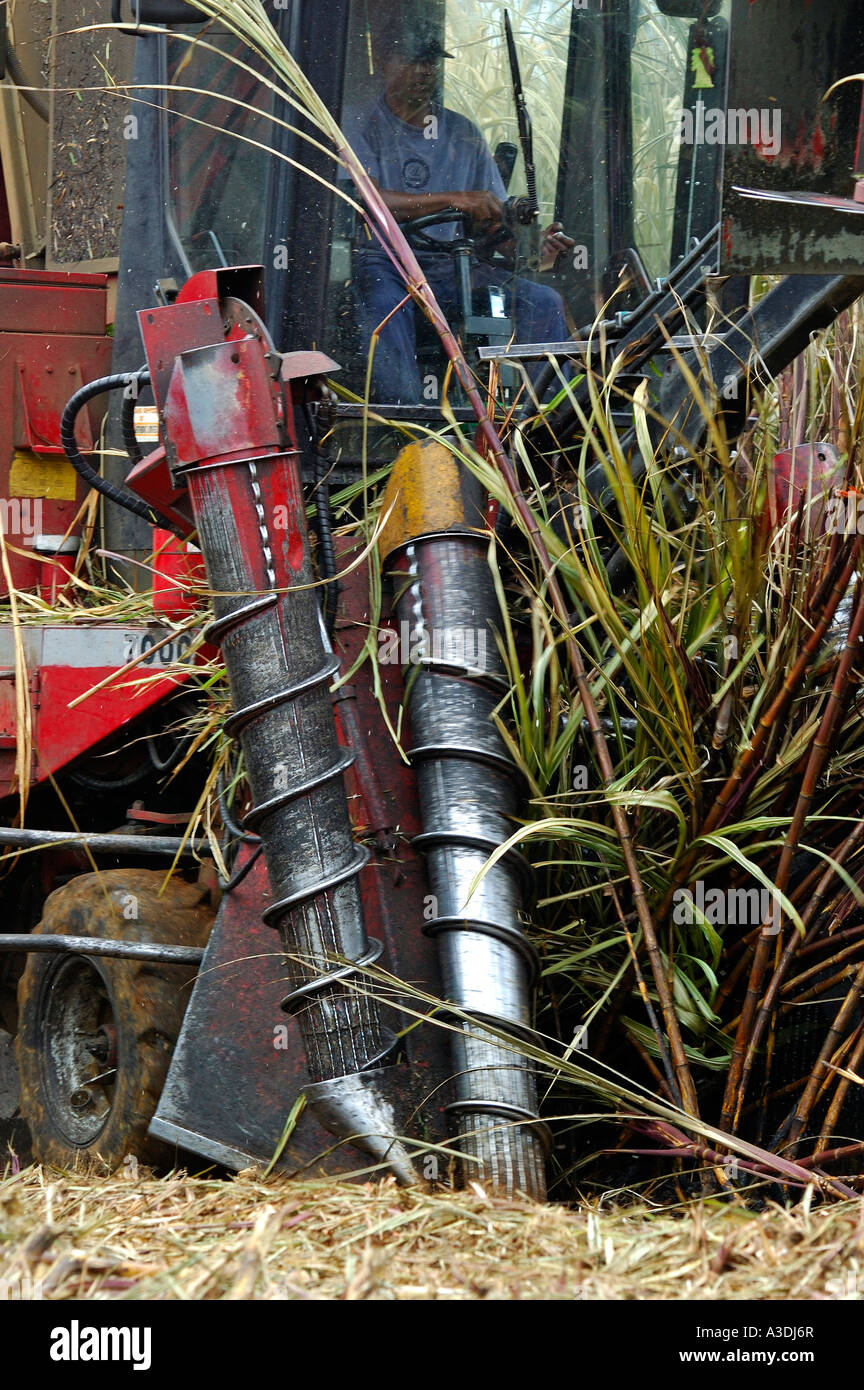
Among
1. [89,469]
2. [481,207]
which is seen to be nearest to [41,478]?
[89,469]

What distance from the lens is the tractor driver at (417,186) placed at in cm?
359

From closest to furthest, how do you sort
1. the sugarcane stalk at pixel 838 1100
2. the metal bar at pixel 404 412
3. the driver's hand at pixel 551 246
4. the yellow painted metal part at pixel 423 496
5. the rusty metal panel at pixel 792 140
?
the rusty metal panel at pixel 792 140 → the sugarcane stalk at pixel 838 1100 → the yellow painted metal part at pixel 423 496 → the metal bar at pixel 404 412 → the driver's hand at pixel 551 246

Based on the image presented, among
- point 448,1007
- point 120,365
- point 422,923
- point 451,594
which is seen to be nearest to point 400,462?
point 451,594

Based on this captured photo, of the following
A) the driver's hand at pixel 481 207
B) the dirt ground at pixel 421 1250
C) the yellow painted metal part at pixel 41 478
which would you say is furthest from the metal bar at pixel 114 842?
the driver's hand at pixel 481 207

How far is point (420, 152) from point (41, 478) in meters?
1.63

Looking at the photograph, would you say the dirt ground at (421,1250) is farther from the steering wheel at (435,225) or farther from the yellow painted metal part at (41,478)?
the yellow painted metal part at (41,478)

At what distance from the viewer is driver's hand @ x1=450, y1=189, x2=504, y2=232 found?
11.8 feet

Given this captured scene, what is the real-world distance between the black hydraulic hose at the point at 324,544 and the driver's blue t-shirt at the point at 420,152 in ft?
2.81

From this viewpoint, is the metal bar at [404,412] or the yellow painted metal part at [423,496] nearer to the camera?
the yellow painted metal part at [423,496]

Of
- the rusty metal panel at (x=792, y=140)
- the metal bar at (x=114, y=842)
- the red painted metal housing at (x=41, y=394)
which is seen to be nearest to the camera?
the rusty metal panel at (x=792, y=140)

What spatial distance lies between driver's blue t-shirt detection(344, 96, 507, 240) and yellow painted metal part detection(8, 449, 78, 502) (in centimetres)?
147

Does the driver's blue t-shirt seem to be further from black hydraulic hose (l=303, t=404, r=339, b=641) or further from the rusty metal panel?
the rusty metal panel

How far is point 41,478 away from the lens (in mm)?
4418

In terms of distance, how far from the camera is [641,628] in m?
2.67
